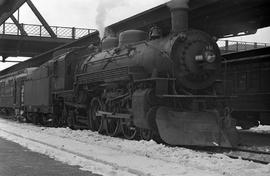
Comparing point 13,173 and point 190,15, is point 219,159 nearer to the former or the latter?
point 13,173

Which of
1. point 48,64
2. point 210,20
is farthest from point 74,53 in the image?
point 210,20

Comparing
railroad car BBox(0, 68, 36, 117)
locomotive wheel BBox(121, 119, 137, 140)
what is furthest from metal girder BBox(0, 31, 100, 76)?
locomotive wheel BBox(121, 119, 137, 140)

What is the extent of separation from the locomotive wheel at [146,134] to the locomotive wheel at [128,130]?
322 millimetres

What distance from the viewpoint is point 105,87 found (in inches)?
597

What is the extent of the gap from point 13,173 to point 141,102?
542 cm

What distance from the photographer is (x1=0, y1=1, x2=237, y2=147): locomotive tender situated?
12.0 metres

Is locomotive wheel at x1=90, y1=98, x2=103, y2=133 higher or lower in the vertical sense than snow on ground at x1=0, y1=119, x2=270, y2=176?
higher

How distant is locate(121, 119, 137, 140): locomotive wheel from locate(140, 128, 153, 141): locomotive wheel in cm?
32

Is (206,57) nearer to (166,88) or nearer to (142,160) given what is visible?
(166,88)

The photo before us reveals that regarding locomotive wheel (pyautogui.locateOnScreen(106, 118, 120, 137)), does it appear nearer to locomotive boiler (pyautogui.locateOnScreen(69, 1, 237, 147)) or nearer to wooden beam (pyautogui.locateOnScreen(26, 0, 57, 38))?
locomotive boiler (pyautogui.locateOnScreen(69, 1, 237, 147))

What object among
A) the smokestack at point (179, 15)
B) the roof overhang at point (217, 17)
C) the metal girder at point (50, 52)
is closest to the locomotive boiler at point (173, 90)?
the smokestack at point (179, 15)

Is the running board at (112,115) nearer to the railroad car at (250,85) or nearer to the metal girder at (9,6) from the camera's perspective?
the railroad car at (250,85)

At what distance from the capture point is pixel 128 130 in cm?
1402

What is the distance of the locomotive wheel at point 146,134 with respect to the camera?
40.7 ft
